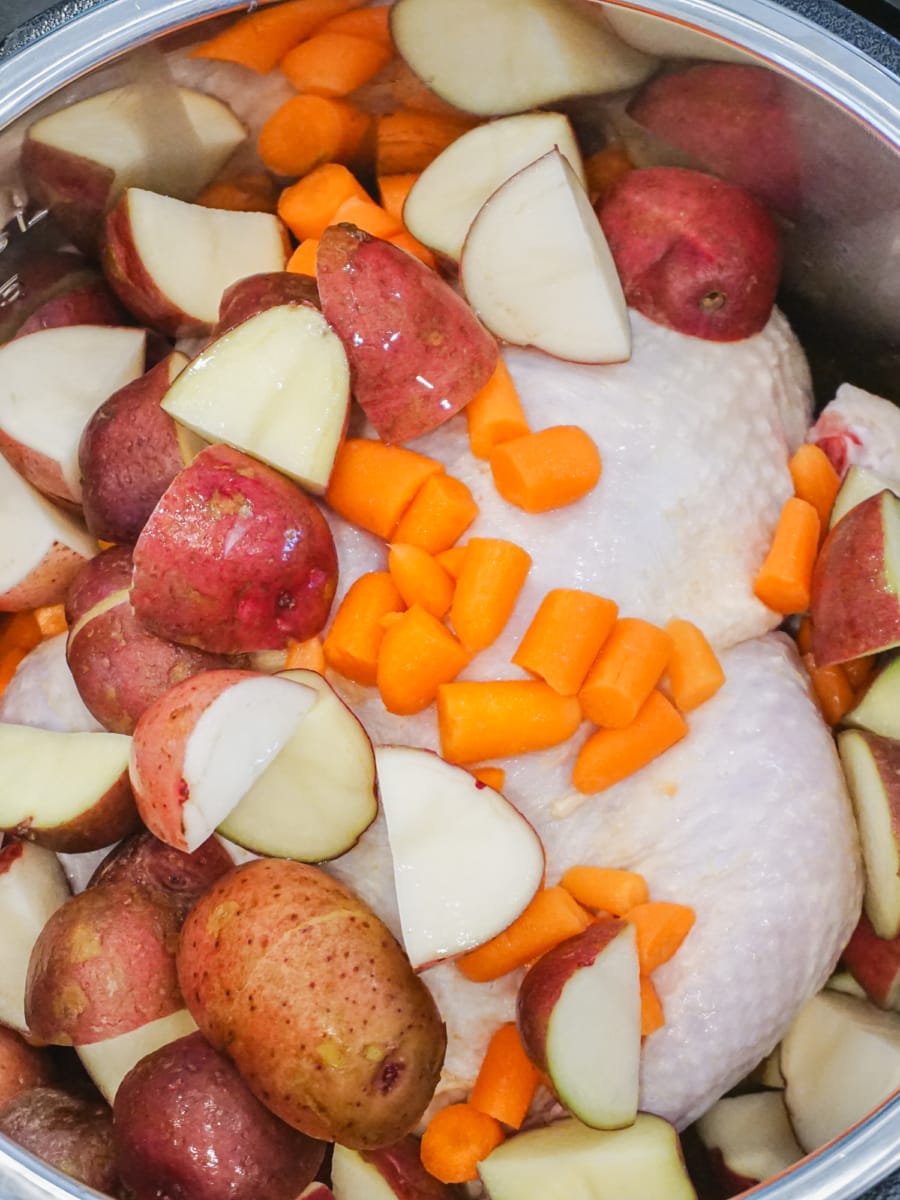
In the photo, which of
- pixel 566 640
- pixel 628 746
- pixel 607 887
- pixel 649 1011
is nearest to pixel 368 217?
pixel 566 640

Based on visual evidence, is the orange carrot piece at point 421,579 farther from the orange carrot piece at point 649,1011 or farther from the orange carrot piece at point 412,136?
the orange carrot piece at point 412,136

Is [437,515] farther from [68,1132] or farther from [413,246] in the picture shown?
[68,1132]

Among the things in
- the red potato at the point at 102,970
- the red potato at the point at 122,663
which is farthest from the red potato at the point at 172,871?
the red potato at the point at 122,663

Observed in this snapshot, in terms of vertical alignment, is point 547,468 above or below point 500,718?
above

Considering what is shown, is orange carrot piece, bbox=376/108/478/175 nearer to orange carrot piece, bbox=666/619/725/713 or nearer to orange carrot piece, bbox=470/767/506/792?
orange carrot piece, bbox=666/619/725/713

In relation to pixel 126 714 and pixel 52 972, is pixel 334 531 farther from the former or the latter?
pixel 52 972

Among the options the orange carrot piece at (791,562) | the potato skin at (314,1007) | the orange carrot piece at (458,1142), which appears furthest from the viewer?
the orange carrot piece at (791,562)

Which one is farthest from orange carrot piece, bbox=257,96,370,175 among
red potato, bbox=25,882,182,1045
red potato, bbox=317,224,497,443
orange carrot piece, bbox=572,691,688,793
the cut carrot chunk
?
red potato, bbox=25,882,182,1045
